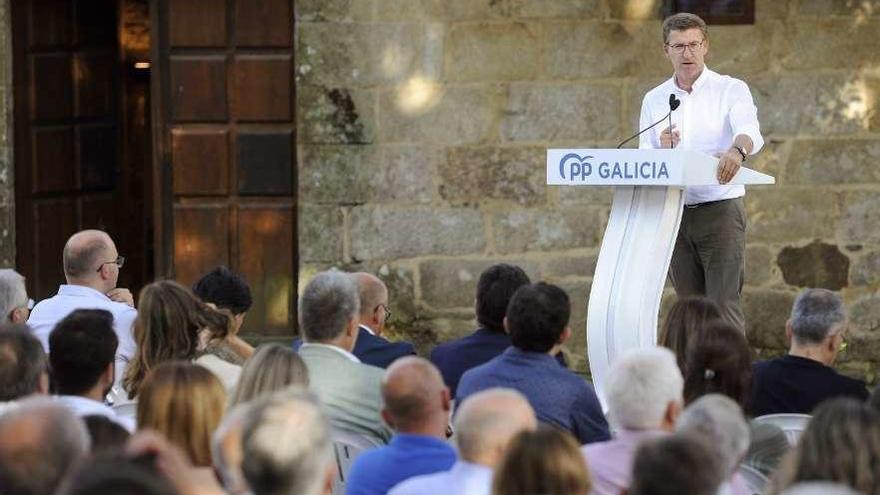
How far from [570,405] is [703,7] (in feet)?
16.5

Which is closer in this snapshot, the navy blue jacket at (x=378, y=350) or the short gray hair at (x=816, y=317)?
the short gray hair at (x=816, y=317)

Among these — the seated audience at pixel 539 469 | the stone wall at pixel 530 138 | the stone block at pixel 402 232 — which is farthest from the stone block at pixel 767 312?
the seated audience at pixel 539 469

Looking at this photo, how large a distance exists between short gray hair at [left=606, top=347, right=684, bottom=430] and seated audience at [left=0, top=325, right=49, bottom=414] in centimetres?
179

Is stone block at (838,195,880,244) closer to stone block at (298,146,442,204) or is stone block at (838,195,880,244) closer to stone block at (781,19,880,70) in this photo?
stone block at (781,19,880,70)

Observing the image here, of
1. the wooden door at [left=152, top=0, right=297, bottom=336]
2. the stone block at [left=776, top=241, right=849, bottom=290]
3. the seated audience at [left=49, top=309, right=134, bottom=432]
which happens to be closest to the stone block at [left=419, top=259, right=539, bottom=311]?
the wooden door at [left=152, top=0, right=297, bottom=336]

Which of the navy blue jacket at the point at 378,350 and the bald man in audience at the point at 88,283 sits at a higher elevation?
the bald man in audience at the point at 88,283

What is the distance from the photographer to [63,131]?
38.7 ft

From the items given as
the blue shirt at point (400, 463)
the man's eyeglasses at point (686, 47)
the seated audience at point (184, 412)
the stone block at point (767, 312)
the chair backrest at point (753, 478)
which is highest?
the man's eyeglasses at point (686, 47)

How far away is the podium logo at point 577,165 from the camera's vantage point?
23.9 ft

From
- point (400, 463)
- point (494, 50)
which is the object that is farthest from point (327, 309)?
point (494, 50)

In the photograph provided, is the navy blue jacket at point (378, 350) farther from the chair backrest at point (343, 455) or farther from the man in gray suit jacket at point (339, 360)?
the chair backrest at point (343, 455)

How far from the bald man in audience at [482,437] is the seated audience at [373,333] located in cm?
221

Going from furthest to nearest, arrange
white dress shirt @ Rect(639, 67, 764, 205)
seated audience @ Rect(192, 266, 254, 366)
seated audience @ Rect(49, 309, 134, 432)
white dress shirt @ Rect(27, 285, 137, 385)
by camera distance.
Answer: white dress shirt @ Rect(639, 67, 764, 205), seated audience @ Rect(192, 266, 254, 366), white dress shirt @ Rect(27, 285, 137, 385), seated audience @ Rect(49, 309, 134, 432)

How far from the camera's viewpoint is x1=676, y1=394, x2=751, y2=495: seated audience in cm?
486
